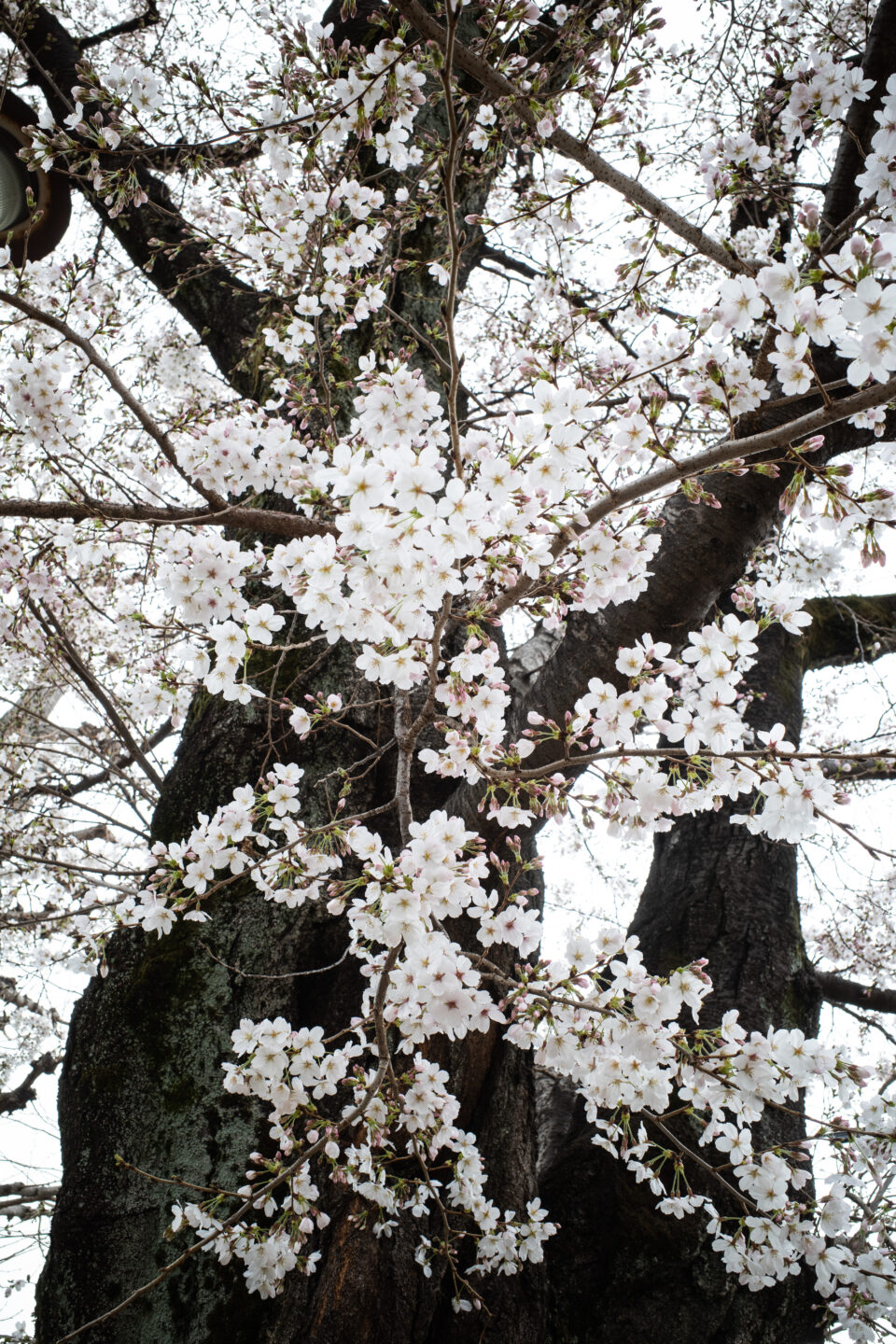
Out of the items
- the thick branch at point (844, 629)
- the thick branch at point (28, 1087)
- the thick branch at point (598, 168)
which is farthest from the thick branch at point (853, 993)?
the thick branch at point (28, 1087)

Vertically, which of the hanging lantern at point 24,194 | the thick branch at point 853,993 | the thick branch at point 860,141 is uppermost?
the thick branch at point 860,141

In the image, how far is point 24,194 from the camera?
6.76ft

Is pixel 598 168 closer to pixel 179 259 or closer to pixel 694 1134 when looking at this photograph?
pixel 179 259

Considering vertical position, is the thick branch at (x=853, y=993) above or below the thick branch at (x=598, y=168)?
below

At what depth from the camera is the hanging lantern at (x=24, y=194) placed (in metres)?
1.97

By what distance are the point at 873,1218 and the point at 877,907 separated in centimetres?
418

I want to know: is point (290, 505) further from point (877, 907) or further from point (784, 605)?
point (877, 907)

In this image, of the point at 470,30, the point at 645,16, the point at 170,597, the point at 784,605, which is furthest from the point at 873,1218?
the point at 470,30

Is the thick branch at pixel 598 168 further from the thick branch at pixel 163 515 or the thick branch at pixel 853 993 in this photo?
the thick branch at pixel 853 993

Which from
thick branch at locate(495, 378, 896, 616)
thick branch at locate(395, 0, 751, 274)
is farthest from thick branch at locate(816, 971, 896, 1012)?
thick branch at locate(395, 0, 751, 274)

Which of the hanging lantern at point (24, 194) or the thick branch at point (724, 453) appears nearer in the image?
the thick branch at point (724, 453)

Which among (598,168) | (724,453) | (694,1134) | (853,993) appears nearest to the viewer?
(724,453)

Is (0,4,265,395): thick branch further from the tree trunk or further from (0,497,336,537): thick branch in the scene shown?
the tree trunk

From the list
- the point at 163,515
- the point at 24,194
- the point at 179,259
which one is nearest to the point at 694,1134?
the point at 163,515
